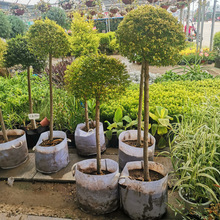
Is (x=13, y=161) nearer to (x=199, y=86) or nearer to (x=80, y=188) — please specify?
(x=80, y=188)

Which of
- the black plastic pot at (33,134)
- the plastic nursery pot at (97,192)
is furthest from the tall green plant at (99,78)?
the black plastic pot at (33,134)

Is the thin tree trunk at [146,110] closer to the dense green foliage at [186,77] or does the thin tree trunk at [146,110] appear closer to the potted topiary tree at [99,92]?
the potted topiary tree at [99,92]

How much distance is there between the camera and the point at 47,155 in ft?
8.45

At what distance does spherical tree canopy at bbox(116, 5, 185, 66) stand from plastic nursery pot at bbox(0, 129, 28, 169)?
6.04 ft

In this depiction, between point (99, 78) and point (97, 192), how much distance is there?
1009 millimetres

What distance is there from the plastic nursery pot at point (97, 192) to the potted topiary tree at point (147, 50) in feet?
0.30

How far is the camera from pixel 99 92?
1954mm

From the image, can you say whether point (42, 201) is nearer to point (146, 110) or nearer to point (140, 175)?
point (140, 175)

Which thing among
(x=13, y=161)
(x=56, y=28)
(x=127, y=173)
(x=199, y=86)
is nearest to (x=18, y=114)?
(x=13, y=161)

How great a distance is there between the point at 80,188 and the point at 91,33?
8.83 feet

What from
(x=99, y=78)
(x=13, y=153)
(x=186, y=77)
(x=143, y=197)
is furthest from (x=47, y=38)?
(x=186, y=77)

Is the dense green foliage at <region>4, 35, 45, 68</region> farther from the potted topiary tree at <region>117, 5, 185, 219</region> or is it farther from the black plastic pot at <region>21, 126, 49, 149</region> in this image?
the potted topiary tree at <region>117, 5, 185, 219</region>

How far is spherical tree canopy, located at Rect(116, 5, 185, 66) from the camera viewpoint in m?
1.64

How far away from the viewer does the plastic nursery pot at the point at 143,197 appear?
187 cm
